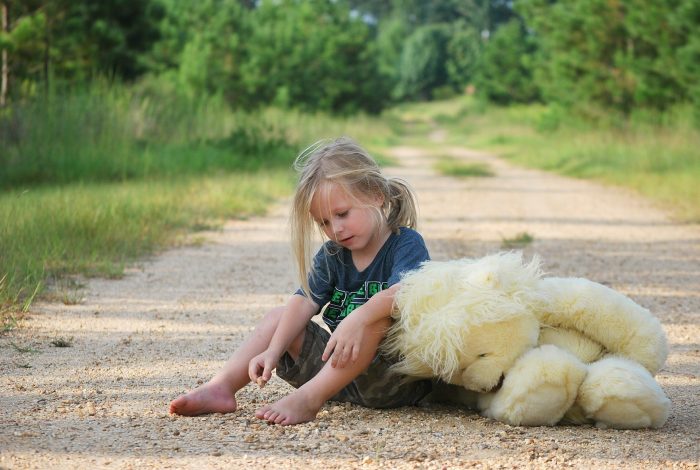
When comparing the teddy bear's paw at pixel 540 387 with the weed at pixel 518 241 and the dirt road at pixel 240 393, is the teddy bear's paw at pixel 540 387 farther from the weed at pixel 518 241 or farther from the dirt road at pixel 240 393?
the weed at pixel 518 241

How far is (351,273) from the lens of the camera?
3.59 m

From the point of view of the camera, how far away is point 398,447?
2.96 m

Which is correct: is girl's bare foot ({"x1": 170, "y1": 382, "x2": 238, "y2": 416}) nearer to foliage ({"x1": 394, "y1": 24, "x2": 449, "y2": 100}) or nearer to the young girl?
the young girl

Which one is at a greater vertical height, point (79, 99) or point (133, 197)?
point (79, 99)

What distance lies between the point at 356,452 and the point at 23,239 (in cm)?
399

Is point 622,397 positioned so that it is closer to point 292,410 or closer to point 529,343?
point 529,343

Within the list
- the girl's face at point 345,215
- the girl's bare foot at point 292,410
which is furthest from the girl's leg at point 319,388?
the girl's face at point 345,215

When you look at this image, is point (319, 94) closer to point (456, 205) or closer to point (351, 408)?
point (456, 205)

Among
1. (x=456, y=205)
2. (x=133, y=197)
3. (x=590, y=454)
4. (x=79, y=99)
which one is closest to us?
(x=590, y=454)

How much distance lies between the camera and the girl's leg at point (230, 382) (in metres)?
3.28

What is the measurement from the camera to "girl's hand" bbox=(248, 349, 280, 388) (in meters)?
3.30

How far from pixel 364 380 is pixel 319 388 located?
0.24 m

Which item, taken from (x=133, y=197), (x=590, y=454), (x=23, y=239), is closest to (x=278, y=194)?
(x=133, y=197)

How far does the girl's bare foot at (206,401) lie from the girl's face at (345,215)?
70 cm
